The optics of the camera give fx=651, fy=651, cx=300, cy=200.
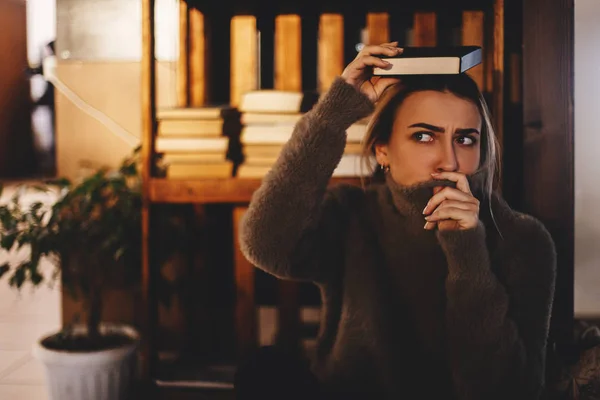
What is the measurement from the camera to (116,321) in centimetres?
240

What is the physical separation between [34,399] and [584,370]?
1653 mm

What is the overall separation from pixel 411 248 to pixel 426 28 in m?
0.89

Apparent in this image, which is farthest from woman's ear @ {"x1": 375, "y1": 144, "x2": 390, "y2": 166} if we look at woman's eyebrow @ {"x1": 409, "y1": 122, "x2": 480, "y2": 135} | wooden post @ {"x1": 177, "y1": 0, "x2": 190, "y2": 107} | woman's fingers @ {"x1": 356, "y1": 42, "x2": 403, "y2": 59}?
wooden post @ {"x1": 177, "y1": 0, "x2": 190, "y2": 107}

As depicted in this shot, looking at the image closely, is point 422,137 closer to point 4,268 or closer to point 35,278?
point 35,278

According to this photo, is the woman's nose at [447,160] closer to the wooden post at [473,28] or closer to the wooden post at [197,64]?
the wooden post at [473,28]

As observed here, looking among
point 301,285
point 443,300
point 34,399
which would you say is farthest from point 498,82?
point 34,399

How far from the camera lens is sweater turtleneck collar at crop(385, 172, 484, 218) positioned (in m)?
1.21

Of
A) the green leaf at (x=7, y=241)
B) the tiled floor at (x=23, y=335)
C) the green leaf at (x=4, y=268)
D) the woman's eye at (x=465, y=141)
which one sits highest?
the woman's eye at (x=465, y=141)

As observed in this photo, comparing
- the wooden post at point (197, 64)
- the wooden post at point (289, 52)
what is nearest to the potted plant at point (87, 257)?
the wooden post at point (197, 64)

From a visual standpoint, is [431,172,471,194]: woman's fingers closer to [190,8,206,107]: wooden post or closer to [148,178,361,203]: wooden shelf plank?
[148,178,361,203]: wooden shelf plank

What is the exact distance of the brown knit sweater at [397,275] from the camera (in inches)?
46.6

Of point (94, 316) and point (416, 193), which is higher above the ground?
point (416, 193)

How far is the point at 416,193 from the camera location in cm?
123

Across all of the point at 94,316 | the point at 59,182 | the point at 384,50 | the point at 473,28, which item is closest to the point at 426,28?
the point at 473,28
